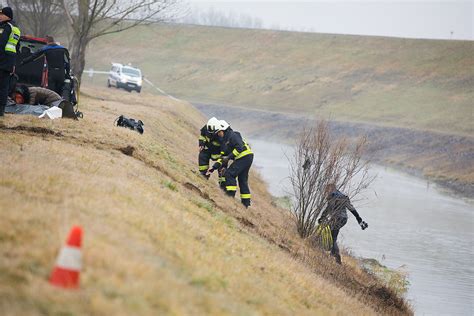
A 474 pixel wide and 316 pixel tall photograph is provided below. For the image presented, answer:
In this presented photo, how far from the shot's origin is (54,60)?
17.0 m

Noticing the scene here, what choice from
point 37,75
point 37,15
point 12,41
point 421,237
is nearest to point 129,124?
point 37,75

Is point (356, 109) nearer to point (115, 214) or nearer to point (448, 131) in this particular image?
point (448, 131)

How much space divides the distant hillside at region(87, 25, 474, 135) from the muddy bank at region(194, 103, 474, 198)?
3.44 meters

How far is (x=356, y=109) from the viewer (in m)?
66.6

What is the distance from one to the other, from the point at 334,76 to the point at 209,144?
65613 millimetres

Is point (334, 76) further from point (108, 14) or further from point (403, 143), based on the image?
point (108, 14)

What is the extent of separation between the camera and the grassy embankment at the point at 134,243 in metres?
5.93

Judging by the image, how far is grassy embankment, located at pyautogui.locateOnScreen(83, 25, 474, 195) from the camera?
52469 mm

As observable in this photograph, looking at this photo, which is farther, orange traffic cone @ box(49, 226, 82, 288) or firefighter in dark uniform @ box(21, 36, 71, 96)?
firefighter in dark uniform @ box(21, 36, 71, 96)

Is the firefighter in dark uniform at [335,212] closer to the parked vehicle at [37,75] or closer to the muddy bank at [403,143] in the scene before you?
the parked vehicle at [37,75]

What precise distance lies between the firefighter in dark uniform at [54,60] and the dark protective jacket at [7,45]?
10.9 feet

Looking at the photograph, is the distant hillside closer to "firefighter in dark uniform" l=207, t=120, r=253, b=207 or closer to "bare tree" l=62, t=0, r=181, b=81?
"bare tree" l=62, t=0, r=181, b=81

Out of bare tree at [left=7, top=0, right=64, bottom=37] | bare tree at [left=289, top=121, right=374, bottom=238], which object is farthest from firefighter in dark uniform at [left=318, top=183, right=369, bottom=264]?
bare tree at [left=7, top=0, right=64, bottom=37]

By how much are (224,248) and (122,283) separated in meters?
3.33
